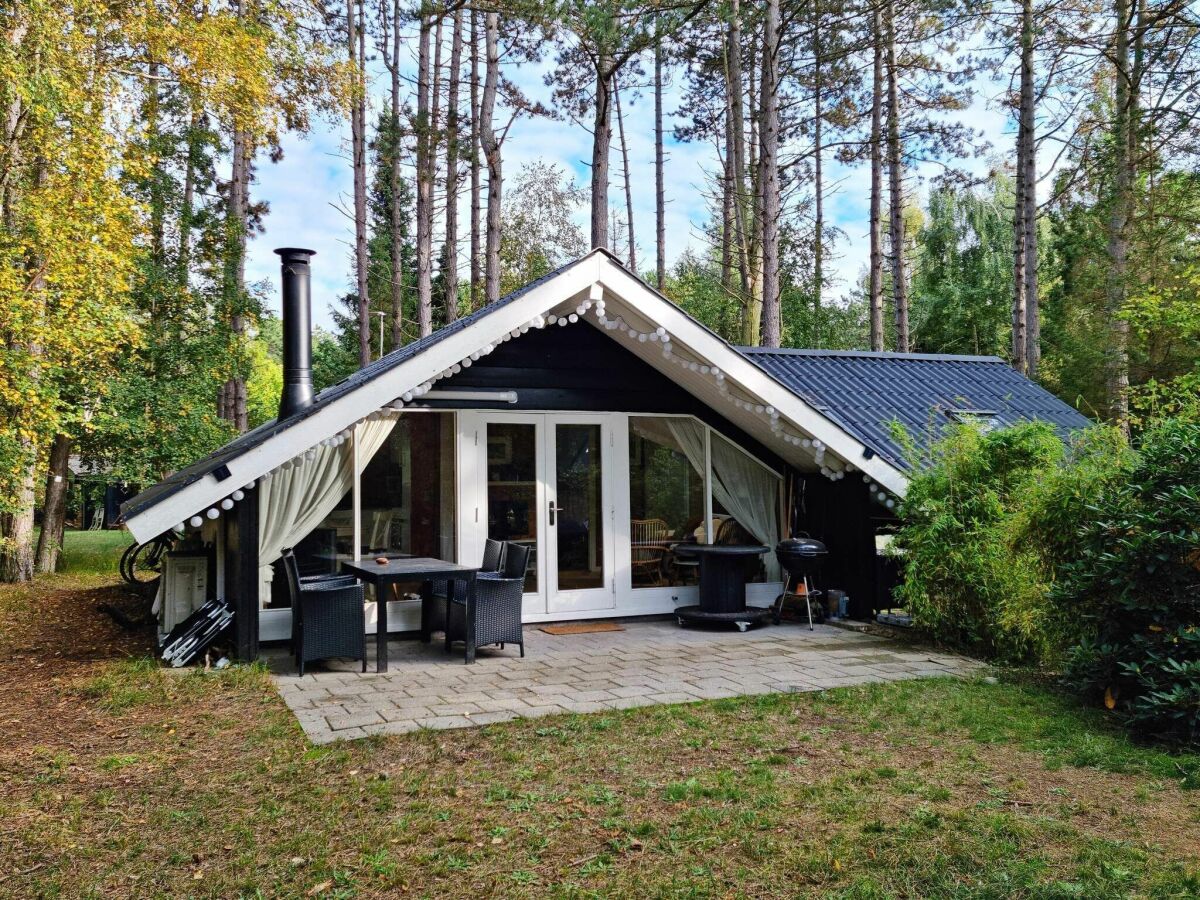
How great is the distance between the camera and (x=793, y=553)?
8180mm

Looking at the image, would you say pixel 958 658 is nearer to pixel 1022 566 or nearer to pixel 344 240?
pixel 1022 566

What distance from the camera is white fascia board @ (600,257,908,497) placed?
7.80m

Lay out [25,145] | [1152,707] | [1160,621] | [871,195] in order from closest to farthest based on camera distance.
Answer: [1152,707] < [1160,621] < [25,145] < [871,195]

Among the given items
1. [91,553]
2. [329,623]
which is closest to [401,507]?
[329,623]

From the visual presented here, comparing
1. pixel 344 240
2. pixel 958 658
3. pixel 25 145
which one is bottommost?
pixel 958 658

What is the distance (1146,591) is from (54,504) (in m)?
13.2

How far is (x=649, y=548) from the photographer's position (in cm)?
908

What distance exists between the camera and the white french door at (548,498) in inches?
330

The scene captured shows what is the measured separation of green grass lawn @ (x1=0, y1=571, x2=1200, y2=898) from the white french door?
3.24 m

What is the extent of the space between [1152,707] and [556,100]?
55.4 ft

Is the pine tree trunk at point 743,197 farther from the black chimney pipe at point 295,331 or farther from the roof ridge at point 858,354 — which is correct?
the black chimney pipe at point 295,331

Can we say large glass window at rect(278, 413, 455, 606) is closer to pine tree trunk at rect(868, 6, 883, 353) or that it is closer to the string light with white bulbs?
the string light with white bulbs

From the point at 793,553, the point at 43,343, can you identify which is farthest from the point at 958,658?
the point at 43,343

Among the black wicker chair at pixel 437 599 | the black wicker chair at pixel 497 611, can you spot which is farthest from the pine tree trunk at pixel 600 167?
the black wicker chair at pixel 497 611
